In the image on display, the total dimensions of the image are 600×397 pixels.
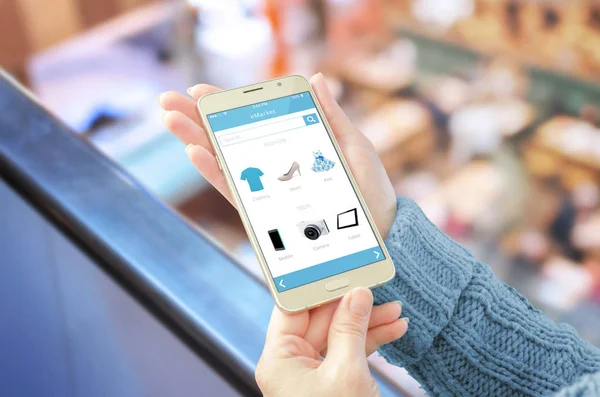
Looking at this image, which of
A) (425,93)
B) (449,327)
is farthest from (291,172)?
(425,93)

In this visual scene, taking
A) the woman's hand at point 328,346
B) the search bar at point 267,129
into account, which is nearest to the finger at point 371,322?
the woman's hand at point 328,346

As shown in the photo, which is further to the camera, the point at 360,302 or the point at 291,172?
the point at 291,172

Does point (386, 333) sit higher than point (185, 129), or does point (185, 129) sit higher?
point (185, 129)

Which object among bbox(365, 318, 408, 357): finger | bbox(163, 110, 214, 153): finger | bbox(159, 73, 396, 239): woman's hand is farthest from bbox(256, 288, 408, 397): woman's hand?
bbox(163, 110, 214, 153): finger

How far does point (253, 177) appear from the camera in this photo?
68 centimetres

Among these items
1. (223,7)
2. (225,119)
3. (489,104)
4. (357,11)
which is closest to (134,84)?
(223,7)

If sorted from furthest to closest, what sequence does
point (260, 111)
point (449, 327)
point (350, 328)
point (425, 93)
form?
point (425, 93)
point (260, 111)
point (449, 327)
point (350, 328)

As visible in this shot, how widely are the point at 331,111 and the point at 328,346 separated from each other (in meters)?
0.32

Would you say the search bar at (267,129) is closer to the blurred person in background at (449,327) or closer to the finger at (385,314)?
the blurred person in background at (449,327)

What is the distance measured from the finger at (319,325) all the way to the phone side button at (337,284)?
0.02 metres

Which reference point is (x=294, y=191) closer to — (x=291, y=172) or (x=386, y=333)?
(x=291, y=172)

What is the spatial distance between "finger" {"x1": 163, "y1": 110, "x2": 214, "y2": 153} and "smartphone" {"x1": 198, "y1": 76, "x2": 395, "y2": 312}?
13 mm

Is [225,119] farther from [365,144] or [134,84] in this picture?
[134,84]

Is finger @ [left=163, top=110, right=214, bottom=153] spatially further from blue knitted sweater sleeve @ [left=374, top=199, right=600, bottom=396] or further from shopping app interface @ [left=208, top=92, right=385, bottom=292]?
blue knitted sweater sleeve @ [left=374, top=199, right=600, bottom=396]
